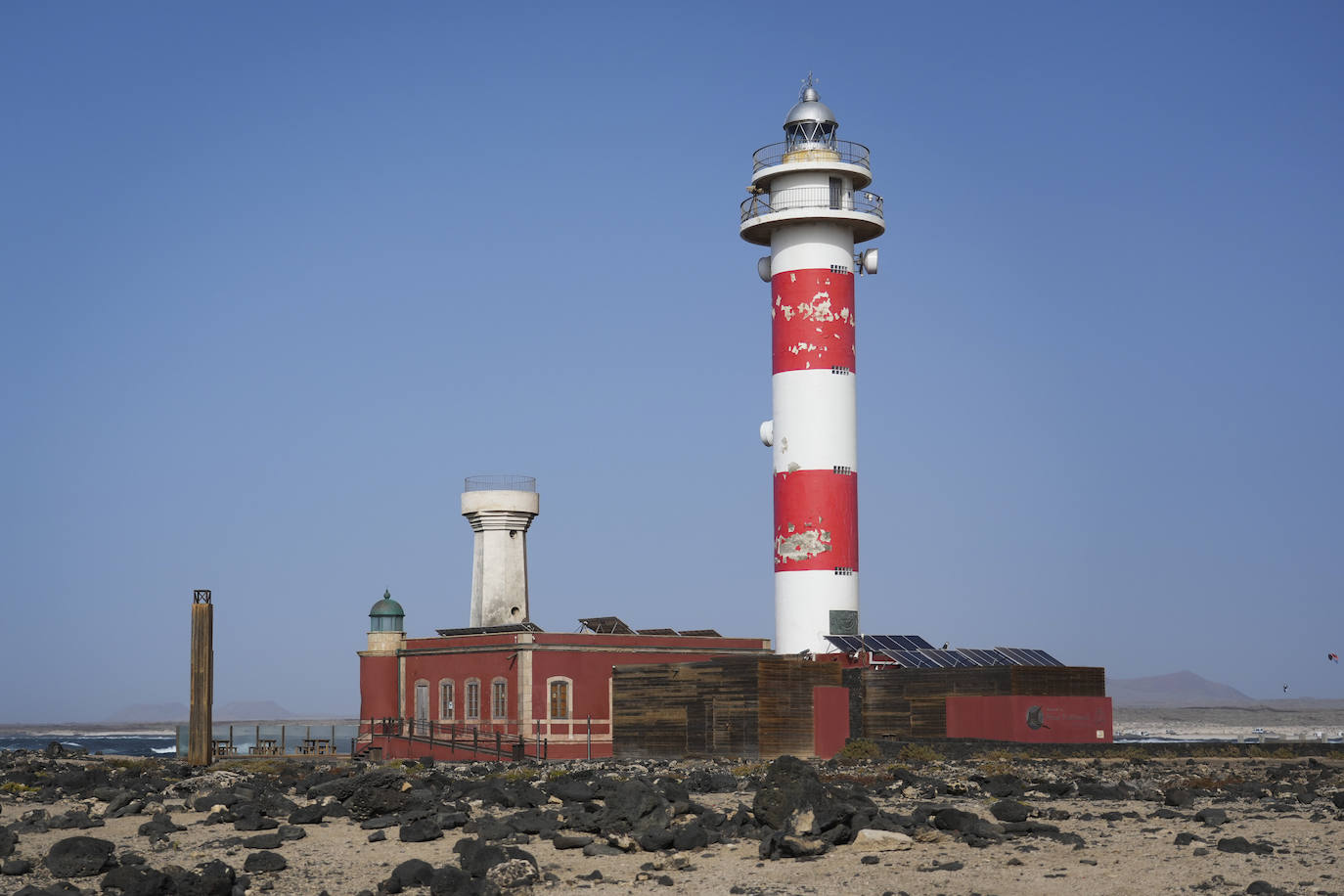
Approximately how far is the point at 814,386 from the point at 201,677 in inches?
713

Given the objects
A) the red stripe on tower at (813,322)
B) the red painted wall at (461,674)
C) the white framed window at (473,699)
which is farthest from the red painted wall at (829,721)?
the white framed window at (473,699)

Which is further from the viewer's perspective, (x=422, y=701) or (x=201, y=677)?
(x=422, y=701)

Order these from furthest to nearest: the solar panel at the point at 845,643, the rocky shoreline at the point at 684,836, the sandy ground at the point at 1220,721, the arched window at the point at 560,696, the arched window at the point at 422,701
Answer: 1. the sandy ground at the point at 1220,721
2. the arched window at the point at 422,701
3. the arched window at the point at 560,696
4. the solar panel at the point at 845,643
5. the rocky shoreline at the point at 684,836

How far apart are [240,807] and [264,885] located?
242 inches

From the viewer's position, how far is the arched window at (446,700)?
4584 centimetres

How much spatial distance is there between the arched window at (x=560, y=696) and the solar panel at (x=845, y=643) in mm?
7266

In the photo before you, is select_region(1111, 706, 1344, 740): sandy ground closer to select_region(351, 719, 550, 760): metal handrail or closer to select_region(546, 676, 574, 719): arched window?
select_region(351, 719, 550, 760): metal handrail

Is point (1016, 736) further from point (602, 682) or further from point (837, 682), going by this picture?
point (602, 682)

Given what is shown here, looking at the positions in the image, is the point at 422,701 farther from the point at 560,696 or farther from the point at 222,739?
the point at 222,739

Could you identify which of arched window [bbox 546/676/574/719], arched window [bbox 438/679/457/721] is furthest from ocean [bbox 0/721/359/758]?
arched window [bbox 546/676/574/719]

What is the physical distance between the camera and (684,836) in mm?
19266

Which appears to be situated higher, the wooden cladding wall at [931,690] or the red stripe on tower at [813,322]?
the red stripe on tower at [813,322]

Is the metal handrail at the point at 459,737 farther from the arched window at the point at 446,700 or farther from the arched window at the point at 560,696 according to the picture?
the arched window at the point at 560,696

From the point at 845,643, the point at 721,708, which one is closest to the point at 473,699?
the point at 721,708
